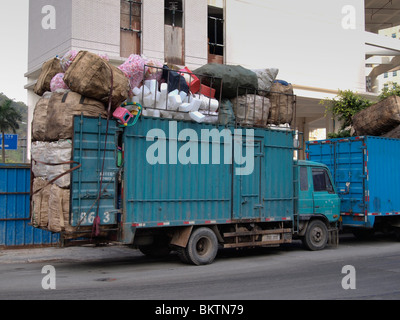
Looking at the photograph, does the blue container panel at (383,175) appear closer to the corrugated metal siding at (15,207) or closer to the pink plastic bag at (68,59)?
the pink plastic bag at (68,59)

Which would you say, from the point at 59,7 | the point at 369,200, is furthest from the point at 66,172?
the point at 59,7

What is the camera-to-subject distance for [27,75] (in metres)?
20.4

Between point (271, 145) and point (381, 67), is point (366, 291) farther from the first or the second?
point (381, 67)

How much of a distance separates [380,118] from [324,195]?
417 cm

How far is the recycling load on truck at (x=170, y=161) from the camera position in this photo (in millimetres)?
8227

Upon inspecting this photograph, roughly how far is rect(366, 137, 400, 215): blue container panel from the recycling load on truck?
2014 mm

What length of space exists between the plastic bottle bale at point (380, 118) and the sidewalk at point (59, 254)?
853cm

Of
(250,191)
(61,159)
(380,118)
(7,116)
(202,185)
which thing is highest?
(7,116)

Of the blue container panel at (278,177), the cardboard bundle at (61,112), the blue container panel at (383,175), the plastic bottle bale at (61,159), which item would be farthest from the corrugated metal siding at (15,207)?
the blue container panel at (383,175)

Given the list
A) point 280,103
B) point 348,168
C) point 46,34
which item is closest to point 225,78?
point 280,103

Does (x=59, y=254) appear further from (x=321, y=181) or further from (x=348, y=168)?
(x=348, y=168)

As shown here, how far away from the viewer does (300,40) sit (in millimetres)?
23016

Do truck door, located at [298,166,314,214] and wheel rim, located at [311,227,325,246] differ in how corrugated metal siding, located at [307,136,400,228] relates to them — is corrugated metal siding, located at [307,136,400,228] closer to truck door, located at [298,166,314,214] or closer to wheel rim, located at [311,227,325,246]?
wheel rim, located at [311,227,325,246]

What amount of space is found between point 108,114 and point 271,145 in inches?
164
